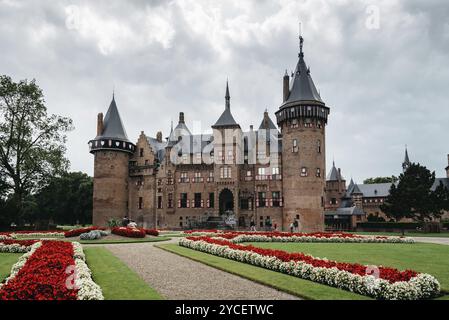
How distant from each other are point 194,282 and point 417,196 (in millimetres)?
53247

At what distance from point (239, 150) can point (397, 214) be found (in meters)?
26.9

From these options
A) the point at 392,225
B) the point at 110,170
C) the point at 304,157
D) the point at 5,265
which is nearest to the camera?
the point at 5,265

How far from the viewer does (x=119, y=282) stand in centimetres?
1104

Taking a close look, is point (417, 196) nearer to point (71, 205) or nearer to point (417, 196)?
point (417, 196)

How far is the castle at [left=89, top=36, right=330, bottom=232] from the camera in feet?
164

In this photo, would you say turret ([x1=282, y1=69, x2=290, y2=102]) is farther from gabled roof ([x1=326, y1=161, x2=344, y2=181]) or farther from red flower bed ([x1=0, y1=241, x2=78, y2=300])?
red flower bed ([x1=0, y1=241, x2=78, y2=300])

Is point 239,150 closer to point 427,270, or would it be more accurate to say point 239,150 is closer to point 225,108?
point 225,108

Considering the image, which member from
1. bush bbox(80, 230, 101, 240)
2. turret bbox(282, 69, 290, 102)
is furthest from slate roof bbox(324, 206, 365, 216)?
bush bbox(80, 230, 101, 240)

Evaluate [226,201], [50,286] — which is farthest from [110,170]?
[50,286]

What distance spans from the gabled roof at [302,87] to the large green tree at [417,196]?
785 inches

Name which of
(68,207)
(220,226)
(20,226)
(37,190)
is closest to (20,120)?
(37,190)

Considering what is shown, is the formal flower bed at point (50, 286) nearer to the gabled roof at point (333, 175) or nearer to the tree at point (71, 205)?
the tree at point (71, 205)

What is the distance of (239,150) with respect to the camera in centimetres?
5466

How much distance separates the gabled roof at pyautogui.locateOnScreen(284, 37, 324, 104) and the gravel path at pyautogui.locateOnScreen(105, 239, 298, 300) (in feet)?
126
